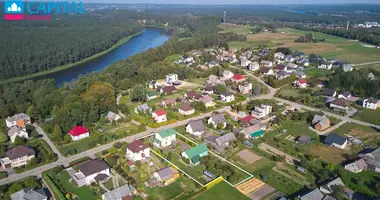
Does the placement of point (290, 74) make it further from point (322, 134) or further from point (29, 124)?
point (29, 124)

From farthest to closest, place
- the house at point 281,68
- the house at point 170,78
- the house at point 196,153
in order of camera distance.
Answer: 1. the house at point 281,68
2. the house at point 170,78
3. the house at point 196,153

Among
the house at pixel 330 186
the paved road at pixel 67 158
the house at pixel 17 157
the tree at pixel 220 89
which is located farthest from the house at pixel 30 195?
the tree at pixel 220 89

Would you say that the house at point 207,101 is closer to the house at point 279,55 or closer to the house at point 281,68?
the house at point 281,68

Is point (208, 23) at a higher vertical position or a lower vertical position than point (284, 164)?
higher

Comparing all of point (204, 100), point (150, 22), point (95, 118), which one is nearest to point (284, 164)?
point (204, 100)

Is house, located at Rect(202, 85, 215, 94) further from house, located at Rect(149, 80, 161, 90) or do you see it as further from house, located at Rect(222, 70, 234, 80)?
house, located at Rect(222, 70, 234, 80)

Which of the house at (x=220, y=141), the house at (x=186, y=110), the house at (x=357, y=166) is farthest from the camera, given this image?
the house at (x=186, y=110)

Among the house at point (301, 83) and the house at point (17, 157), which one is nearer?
the house at point (17, 157)

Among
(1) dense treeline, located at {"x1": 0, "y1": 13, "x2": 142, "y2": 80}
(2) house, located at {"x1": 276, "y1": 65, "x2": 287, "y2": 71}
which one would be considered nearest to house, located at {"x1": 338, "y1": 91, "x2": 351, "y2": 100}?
(2) house, located at {"x1": 276, "y1": 65, "x2": 287, "y2": 71}
